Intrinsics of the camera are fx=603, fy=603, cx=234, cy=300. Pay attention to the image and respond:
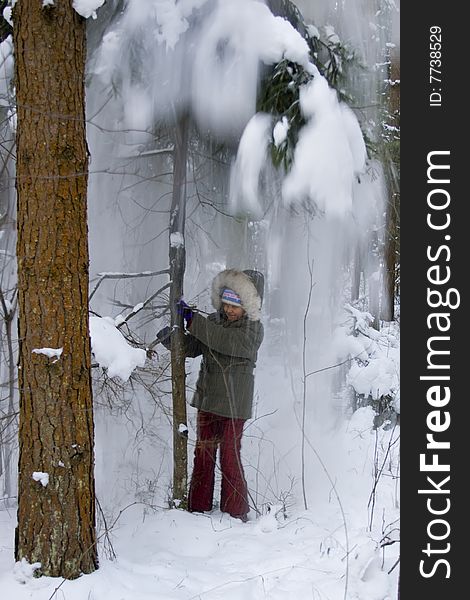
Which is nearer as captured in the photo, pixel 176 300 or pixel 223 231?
pixel 176 300

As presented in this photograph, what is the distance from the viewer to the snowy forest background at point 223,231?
120 inches

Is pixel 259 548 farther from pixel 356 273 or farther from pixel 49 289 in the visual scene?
pixel 356 273

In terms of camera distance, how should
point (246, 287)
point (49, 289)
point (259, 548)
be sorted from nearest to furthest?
point (49, 289), point (259, 548), point (246, 287)

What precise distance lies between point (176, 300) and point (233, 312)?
0.44 metres

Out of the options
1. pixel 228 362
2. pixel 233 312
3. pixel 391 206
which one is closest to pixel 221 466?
pixel 228 362

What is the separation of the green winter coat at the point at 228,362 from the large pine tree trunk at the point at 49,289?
123 cm

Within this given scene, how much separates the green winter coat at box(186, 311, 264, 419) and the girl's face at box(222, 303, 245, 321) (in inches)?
1.2

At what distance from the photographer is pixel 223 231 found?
15.9ft

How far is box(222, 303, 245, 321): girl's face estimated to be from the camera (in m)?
4.04

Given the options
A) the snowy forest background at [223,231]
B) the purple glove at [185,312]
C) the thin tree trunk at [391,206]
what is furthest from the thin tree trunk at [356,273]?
the purple glove at [185,312]

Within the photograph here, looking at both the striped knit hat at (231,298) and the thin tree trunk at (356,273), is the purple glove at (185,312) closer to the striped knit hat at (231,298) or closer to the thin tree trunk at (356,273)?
the striped knit hat at (231,298)

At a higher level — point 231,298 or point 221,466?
point 231,298

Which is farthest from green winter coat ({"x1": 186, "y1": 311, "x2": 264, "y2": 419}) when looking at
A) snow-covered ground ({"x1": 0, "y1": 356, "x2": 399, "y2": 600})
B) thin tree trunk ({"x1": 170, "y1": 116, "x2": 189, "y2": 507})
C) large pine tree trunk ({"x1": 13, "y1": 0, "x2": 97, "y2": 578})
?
large pine tree trunk ({"x1": 13, "y1": 0, "x2": 97, "y2": 578})

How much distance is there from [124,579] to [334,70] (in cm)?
337
